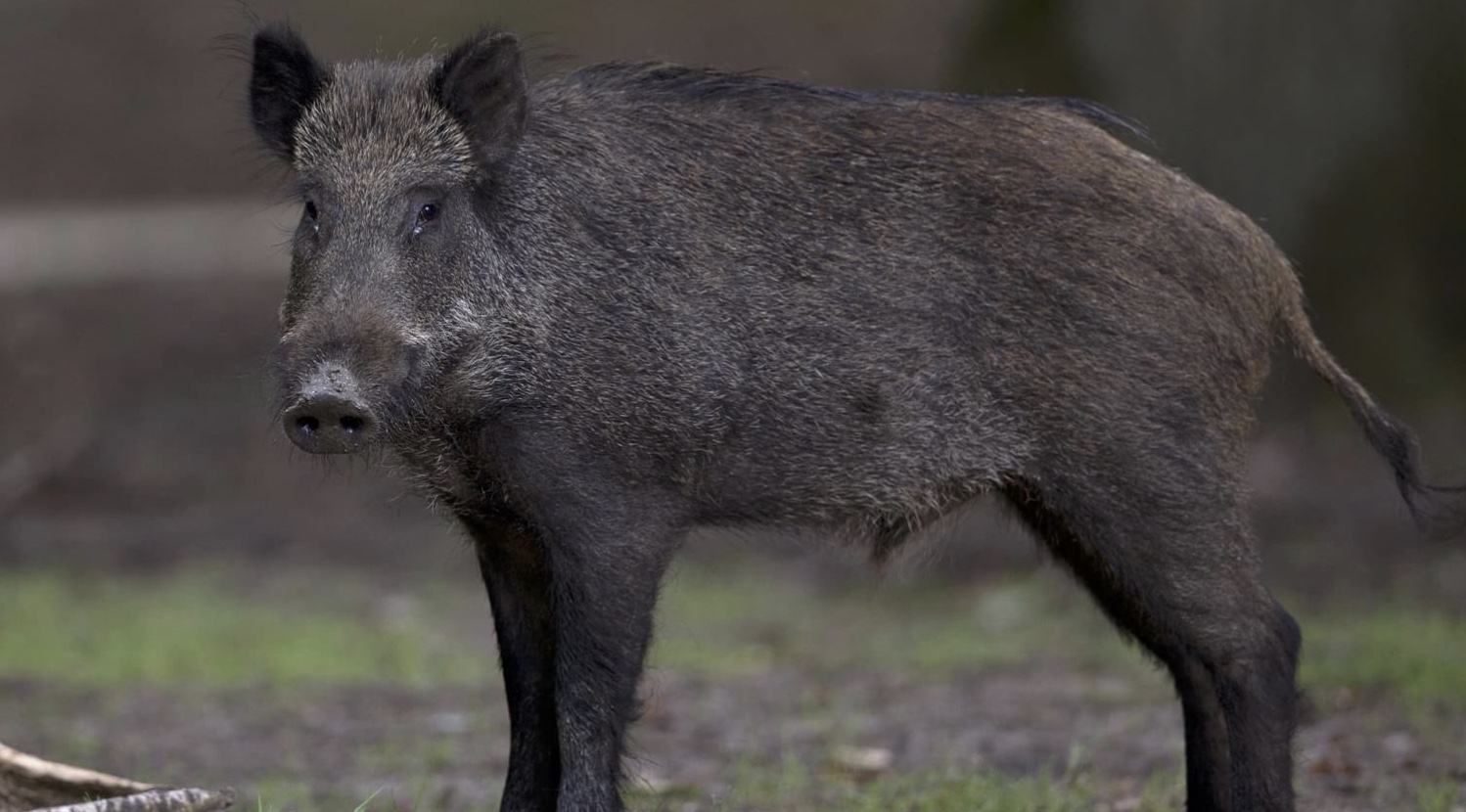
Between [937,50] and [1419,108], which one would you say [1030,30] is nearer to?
[1419,108]

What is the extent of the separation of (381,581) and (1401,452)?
20.3ft

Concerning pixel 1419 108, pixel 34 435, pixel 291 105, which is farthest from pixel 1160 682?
pixel 34 435

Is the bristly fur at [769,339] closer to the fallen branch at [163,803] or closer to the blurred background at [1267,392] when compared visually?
the fallen branch at [163,803]

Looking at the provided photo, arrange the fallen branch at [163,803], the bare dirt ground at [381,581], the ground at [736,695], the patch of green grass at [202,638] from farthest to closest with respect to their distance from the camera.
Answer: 1. the patch of green grass at [202,638]
2. the bare dirt ground at [381,581]
3. the ground at [736,695]
4. the fallen branch at [163,803]

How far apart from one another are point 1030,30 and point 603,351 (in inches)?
246

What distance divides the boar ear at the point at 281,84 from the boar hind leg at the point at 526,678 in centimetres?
114

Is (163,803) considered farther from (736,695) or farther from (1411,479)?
(736,695)

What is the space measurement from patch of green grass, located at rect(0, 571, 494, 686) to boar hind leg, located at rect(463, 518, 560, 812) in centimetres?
329

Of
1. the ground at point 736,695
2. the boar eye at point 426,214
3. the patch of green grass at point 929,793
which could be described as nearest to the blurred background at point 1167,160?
the ground at point 736,695

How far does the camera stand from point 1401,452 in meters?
5.40

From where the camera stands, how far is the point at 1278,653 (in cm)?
507

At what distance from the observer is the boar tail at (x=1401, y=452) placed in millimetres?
5395

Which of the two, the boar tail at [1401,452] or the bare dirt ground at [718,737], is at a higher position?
the boar tail at [1401,452]

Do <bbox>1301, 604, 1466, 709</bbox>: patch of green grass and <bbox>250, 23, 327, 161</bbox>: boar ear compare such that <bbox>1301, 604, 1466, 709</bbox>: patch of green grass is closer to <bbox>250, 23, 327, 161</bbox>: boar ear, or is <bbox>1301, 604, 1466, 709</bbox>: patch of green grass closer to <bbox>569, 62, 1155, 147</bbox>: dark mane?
<bbox>569, 62, 1155, 147</bbox>: dark mane
